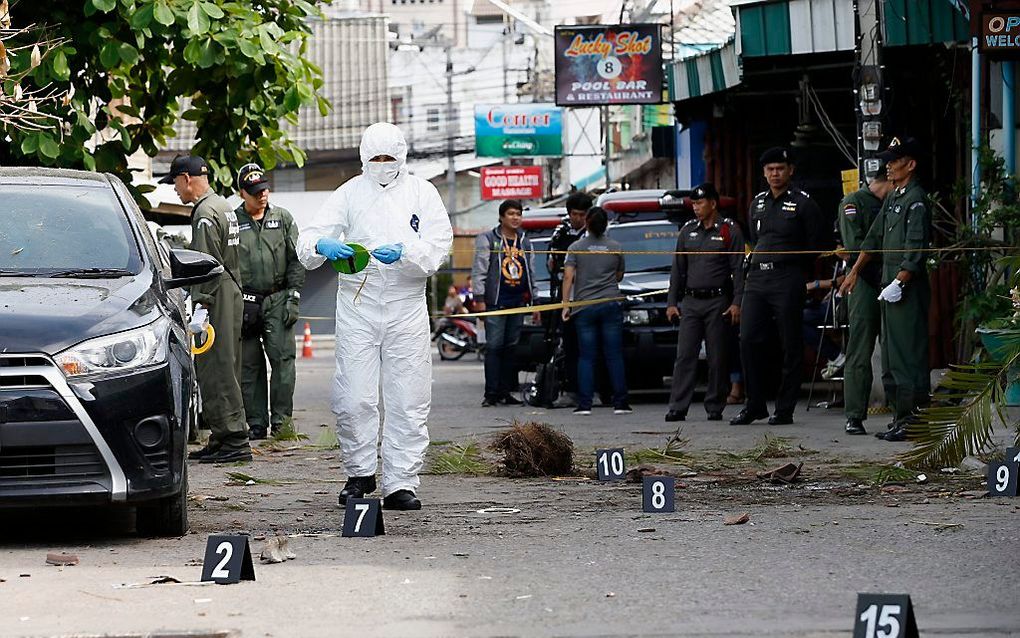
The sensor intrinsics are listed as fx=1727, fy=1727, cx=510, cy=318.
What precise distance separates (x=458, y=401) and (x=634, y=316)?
277cm

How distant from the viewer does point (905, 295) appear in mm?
11789

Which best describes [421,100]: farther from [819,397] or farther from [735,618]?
[735,618]

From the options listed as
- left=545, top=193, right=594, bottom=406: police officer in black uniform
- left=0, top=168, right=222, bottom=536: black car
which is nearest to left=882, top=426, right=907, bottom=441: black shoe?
left=545, top=193, right=594, bottom=406: police officer in black uniform

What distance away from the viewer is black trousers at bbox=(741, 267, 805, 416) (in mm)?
13609

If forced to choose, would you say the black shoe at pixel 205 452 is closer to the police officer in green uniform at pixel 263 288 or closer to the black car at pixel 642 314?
the police officer in green uniform at pixel 263 288

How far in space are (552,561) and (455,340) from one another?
27092mm

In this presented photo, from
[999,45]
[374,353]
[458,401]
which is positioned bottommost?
[458,401]

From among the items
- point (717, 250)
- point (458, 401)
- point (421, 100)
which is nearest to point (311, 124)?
point (421, 100)

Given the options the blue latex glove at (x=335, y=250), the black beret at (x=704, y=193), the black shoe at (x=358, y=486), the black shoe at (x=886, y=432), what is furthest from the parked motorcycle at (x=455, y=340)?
the blue latex glove at (x=335, y=250)

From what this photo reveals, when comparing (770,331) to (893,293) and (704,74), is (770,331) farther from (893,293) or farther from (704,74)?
(704,74)

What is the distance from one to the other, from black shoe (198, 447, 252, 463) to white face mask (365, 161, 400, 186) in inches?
130

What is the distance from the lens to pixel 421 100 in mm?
70875

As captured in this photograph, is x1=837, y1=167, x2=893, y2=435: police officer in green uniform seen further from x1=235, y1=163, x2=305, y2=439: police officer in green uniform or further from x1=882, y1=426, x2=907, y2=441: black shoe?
x1=235, y1=163, x2=305, y2=439: police officer in green uniform

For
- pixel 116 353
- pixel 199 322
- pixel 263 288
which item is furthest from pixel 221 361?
pixel 116 353
